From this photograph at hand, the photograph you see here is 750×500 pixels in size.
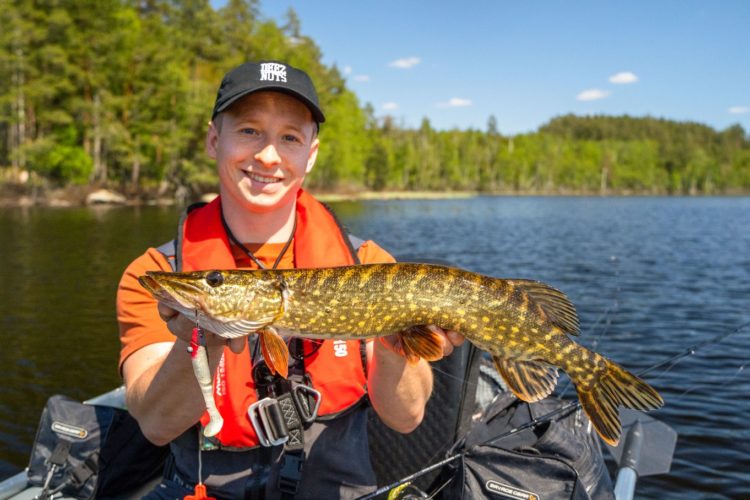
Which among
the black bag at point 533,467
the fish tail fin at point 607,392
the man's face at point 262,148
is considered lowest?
the black bag at point 533,467

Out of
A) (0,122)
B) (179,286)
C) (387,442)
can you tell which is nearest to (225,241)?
(179,286)

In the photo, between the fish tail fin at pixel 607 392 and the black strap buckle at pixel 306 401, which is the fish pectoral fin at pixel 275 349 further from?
the fish tail fin at pixel 607 392

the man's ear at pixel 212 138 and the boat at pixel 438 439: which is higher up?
the man's ear at pixel 212 138

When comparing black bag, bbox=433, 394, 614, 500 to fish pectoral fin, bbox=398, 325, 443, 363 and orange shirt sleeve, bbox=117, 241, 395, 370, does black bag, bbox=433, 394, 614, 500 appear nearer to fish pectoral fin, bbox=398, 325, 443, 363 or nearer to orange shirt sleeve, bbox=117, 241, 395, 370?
fish pectoral fin, bbox=398, 325, 443, 363

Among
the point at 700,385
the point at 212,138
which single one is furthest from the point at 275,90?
the point at 700,385

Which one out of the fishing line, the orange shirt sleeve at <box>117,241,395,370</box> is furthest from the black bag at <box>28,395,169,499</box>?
the fishing line

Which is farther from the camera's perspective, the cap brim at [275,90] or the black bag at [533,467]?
the black bag at [533,467]

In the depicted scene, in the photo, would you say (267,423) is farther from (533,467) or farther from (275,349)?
(533,467)

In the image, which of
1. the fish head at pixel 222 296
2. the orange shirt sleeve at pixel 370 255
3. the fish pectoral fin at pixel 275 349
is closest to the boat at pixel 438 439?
the orange shirt sleeve at pixel 370 255

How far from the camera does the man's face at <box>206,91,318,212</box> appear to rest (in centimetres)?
264

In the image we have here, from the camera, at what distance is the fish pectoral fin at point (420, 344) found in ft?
8.21

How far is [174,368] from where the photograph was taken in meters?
2.24

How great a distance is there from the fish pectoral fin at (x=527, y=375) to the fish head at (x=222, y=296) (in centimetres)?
108

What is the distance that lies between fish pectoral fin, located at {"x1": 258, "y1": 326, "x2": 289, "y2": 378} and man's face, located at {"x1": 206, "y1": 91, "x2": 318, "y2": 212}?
2.04ft
